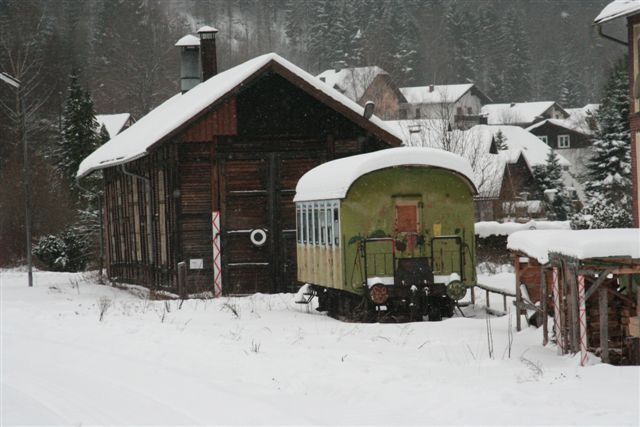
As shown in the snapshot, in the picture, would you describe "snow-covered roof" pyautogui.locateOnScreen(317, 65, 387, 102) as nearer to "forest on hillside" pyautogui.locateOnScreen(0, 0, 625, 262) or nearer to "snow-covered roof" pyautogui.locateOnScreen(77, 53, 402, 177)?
"forest on hillside" pyautogui.locateOnScreen(0, 0, 625, 262)

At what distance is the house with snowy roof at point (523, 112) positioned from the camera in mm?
108938

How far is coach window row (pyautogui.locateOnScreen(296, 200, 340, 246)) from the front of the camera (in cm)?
1952

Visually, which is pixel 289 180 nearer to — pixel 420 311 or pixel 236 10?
pixel 420 311

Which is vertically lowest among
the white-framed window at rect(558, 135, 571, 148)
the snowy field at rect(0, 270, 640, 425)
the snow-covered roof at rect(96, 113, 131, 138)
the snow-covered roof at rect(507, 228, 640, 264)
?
the snowy field at rect(0, 270, 640, 425)

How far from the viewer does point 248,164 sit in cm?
2619

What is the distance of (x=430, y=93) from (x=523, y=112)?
13036 millimetres

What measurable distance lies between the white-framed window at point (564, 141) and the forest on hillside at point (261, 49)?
7.65 meters

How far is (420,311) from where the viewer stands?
19125mm

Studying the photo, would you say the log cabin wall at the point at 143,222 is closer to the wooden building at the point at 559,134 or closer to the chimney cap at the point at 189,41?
the chimney cap at the point at 189,41

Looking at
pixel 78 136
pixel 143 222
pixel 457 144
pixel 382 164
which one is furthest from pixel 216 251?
pixel 78 136

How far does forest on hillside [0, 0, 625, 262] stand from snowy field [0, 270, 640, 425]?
100 feet

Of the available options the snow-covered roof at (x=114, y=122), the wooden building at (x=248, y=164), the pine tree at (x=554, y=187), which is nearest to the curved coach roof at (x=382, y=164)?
the wooden building at (x=248, y=164)

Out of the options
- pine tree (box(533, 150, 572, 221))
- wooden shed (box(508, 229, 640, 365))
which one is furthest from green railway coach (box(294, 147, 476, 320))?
pine tree (box(533, 150, 572, 221))

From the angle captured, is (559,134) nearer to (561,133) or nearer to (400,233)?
(561,133)
